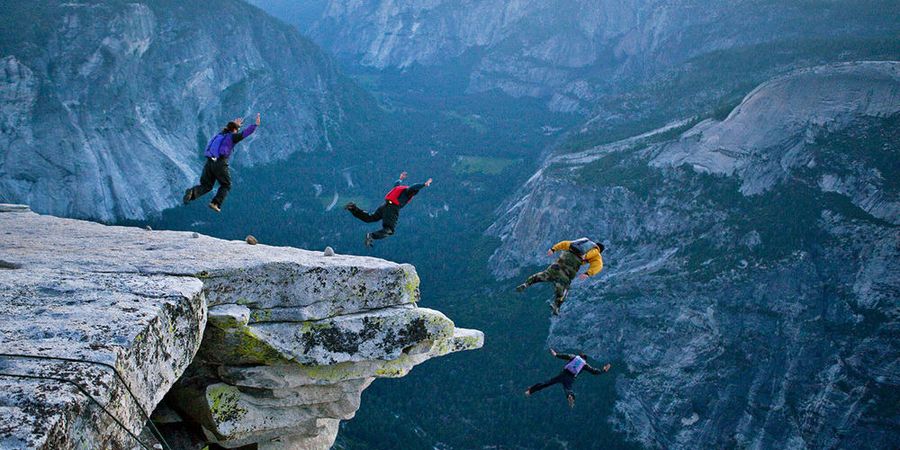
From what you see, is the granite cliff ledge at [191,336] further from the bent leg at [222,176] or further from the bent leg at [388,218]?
the bent leg at [388,218]

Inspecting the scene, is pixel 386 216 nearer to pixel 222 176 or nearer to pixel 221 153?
pixel 222 176

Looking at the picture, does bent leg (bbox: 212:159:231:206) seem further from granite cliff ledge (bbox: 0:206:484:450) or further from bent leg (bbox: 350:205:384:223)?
bent leg (bbox: 350:205:384:223)

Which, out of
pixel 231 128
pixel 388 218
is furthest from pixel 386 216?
pixel 231 128

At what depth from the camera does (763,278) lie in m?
107

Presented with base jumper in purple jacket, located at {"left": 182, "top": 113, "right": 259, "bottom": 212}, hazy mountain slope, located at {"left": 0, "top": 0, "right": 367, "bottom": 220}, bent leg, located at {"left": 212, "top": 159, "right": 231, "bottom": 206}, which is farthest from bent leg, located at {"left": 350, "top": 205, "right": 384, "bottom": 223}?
hazy mountain slope, located at {"left": 0, "top": 0, "right": 367, "bottom": 220}

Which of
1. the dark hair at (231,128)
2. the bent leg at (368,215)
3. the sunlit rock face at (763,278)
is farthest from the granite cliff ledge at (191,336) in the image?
the sunlit rock face at (763,278)

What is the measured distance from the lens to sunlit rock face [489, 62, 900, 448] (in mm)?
96500

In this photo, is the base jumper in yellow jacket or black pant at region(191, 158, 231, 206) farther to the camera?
the base jumper in yellow jacket

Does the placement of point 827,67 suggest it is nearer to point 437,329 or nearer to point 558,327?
point 558,327

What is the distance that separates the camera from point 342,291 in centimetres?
1584

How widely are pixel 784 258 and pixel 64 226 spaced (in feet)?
363

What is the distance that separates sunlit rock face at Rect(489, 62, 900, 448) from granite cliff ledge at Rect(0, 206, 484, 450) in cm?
9738

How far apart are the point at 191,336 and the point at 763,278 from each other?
4349 inches

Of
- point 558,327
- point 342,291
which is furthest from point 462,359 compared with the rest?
point 342,291
